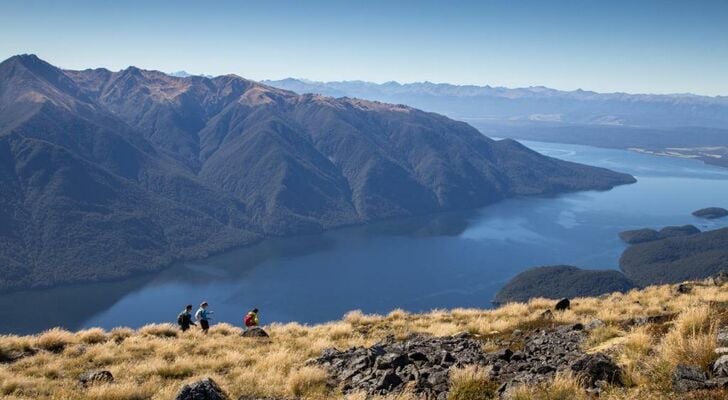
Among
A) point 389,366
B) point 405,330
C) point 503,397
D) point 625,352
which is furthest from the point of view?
point 405,330

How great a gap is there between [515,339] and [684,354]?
28.8 ft

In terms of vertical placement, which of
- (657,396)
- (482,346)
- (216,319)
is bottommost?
(216,319)

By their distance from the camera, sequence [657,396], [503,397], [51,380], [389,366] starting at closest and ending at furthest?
[657,396] < [503,397] < [389,366] < [51,380]

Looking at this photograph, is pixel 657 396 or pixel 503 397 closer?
pixel 657 396

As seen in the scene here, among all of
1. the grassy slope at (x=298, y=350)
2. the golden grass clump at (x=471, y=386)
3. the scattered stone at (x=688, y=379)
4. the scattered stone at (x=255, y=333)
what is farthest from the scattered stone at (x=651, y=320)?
the scattered stone at (x=255, y=333)

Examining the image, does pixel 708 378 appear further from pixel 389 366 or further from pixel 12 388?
pixel 12 388

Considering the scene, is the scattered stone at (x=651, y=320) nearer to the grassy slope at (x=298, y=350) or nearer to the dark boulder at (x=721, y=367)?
the grassy slope at (x=298, y=350)

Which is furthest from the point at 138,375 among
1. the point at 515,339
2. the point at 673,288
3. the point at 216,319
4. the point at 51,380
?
the point at 216,319

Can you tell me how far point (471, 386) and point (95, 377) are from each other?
11.3 m

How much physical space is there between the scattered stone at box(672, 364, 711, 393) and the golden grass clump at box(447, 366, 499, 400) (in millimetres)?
3527

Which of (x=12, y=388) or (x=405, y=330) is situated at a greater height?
(x=12, y=388)

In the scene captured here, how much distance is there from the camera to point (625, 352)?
13.7 metres

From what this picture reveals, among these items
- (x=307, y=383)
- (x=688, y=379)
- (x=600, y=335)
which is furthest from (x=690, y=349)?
(x=307, y=383)

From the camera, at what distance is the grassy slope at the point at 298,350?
38.9 ft
